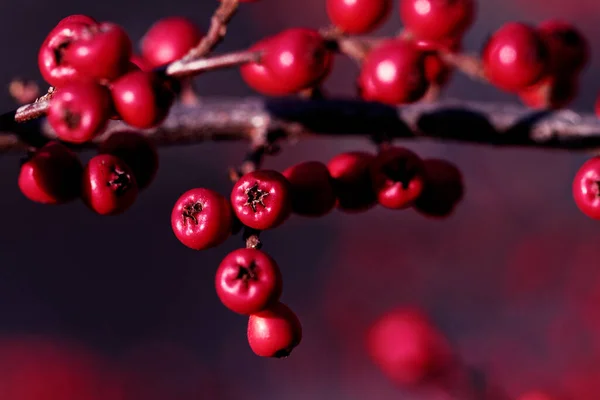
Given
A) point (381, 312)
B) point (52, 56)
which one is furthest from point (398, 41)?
point (381, 312)

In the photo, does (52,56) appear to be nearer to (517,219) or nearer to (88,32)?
(88,32)

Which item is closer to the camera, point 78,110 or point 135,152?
point 78,110

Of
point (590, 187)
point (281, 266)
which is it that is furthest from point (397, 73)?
point (281, 266)

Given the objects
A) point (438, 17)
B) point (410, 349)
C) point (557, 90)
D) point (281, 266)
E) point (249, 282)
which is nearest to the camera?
point (249, 282)

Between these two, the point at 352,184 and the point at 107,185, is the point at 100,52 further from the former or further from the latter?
the point at 352,184

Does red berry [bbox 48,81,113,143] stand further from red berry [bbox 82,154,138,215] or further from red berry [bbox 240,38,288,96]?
red berry [bbox 240,38,288,96]

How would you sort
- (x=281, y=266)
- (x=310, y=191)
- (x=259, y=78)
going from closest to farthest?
1. (x=310, y=191)
2. (x=259, y=78)
3. (x=281, y=266)

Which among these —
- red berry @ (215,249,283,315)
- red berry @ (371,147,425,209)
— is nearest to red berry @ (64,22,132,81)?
red berry @ (215,249,283,315)
